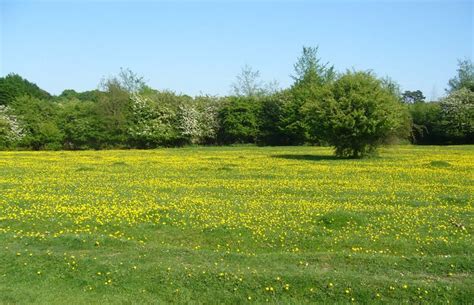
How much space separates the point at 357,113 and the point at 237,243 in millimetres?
25890

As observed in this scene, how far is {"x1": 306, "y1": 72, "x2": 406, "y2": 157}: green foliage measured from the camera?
1421 inches

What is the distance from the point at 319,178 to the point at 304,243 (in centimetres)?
1256

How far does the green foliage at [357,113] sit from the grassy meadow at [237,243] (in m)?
14.9

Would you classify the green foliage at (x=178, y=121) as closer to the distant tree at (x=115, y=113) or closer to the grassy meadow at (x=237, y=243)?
the distant tree at (x=115, y=113)

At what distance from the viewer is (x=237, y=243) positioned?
39.7ft

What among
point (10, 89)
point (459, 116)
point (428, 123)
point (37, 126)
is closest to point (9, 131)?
point (37, 126)

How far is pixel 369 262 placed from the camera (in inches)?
392

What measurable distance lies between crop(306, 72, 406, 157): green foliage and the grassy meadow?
1489 centimetres

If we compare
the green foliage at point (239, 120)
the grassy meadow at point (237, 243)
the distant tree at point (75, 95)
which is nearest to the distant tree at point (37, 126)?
the green foliage at point (239, 120)

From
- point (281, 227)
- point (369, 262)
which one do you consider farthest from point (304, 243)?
point (369, 262)

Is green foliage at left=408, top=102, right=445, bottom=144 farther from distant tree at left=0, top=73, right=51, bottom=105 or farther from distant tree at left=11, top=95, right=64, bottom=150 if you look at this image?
distant tree at left=0, top=73, right=51, bottom=105

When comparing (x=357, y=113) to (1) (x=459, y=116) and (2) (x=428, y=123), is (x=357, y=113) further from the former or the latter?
(2) (x=428, y=123)

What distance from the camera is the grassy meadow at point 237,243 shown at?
8.80 meters

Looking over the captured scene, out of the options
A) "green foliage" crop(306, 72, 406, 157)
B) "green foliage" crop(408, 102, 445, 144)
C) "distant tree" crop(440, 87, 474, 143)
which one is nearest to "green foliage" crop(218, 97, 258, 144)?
"green foliage" crop(408, 102, 445, 144)
